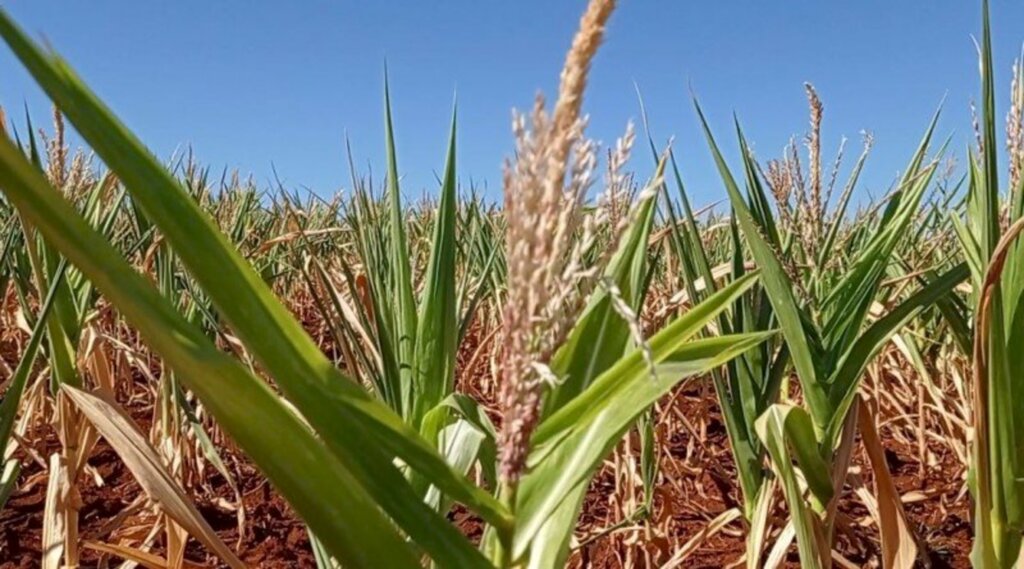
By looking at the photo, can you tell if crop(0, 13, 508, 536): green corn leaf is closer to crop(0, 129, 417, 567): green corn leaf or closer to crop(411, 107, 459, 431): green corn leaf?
crop(0, 129, 417, 567): green corn leaf

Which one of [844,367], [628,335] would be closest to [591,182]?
[628,335]

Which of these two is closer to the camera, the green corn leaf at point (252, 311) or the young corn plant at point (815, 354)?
the green corn leaf at point (252, 311)

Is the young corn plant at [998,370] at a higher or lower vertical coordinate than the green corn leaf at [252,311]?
lower

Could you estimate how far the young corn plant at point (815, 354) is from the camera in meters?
1.09

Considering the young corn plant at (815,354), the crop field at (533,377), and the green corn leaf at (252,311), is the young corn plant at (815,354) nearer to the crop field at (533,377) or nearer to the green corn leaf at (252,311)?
the crop field at (533,377)

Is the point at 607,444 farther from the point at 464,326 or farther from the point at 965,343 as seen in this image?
the point at 965,343

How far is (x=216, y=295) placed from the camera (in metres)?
0.47

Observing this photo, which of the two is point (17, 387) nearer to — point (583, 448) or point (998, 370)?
point (583, 448)

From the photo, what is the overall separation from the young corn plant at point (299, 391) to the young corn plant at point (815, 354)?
0.54 meters


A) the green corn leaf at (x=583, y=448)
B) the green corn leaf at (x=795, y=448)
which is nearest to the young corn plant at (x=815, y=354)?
the green corn leaf at (x=795, y=448)

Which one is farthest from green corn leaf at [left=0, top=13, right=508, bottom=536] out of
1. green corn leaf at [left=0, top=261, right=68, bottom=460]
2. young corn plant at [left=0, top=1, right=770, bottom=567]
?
green corn leaf at [left=0, top=261, right=68, bottom=460]

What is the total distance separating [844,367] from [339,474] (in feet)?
2.81

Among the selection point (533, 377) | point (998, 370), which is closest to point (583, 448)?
point (533, 377)

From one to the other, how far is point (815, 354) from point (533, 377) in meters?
0.79
